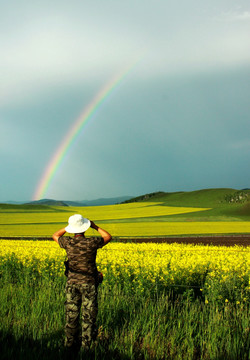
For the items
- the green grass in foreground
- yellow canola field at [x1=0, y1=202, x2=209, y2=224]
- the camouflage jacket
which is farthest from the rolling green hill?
the camouflage jacket

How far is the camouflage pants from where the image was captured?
511 cm

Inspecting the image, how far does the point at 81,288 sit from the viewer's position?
512 cm

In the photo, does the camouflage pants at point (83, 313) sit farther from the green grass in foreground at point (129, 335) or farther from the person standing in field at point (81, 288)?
the green grass in foreground at point (129, 335)

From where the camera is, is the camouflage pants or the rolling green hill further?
the rolling green hill

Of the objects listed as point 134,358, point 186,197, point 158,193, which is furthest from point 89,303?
point 158,193

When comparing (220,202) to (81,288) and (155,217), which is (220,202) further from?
(81,288)

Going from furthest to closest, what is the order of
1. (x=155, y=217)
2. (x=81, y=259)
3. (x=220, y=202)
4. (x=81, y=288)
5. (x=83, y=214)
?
(x=220, y=202) → (x=83, y=214) → (x=155, y=217) → (x=81, y=259) → (x=81, y=288)

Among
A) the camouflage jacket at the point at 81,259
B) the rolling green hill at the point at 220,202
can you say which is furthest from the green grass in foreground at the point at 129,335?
the rolling green hill at the point at 220,202

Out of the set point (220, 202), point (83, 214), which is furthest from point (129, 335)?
point (220, 202)

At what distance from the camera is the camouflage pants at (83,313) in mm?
5105

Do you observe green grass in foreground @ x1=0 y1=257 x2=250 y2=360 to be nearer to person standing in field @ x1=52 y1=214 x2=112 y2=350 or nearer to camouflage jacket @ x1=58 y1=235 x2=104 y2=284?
person standing in field @ x1=52 y1=214 x2=112 y2=350

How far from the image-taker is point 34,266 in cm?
1277

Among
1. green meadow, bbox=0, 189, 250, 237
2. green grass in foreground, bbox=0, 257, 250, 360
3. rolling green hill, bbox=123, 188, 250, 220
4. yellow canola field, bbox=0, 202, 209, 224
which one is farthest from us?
rolling green hill, bbox=123, 188, 250, 220

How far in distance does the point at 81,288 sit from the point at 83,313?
0.40 m
